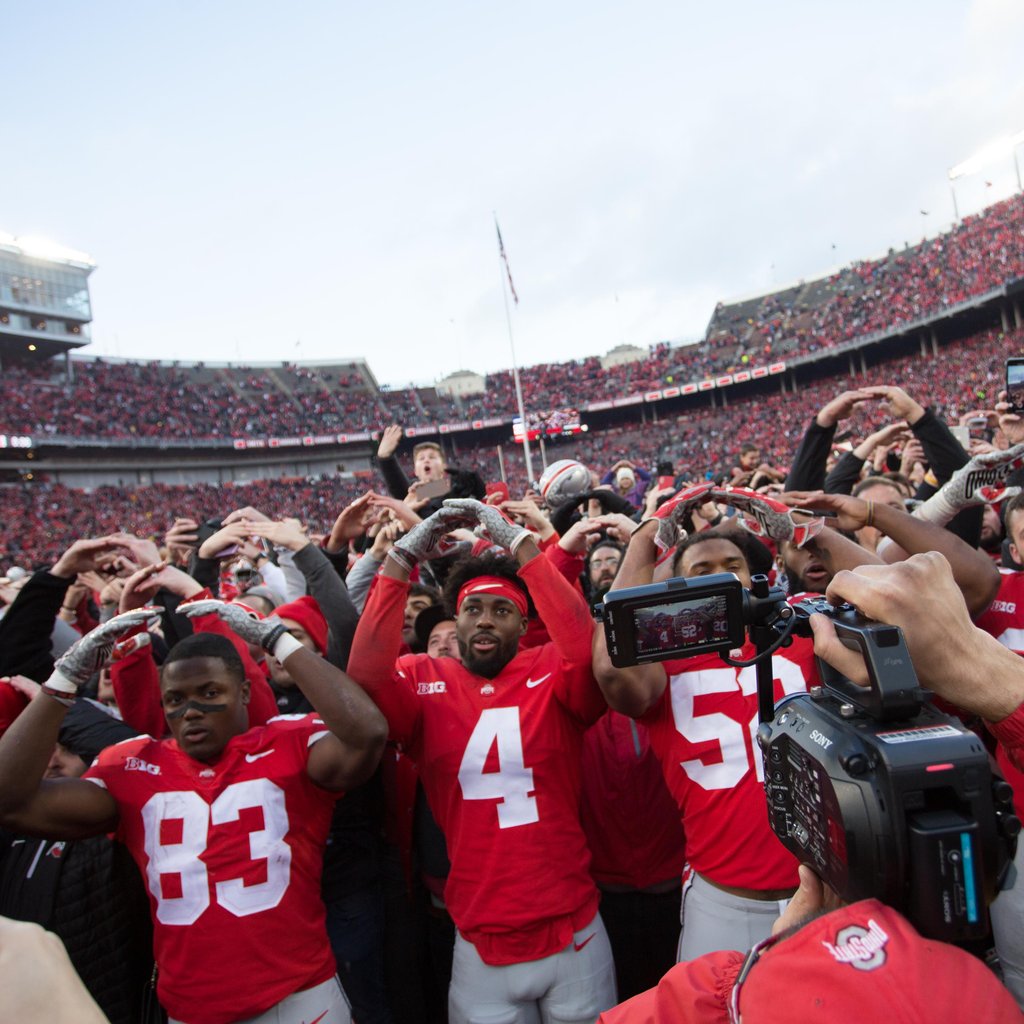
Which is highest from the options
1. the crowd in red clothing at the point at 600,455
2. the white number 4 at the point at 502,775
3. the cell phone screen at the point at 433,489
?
the crowd in red clothing at the point at 600,455

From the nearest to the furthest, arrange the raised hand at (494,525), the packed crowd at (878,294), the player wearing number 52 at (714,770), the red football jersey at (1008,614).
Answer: the player wearing number 52 at (714,770) → the raised hand at (494,525) → the red football jersey at (1008,614) → the packed crowd at (878,294)

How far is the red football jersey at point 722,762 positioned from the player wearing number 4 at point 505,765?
301mm

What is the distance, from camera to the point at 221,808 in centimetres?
227

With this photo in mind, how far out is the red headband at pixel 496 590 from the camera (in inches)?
107

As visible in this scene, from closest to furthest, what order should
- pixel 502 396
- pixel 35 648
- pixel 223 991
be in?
1. pixel 223 991
2. pixel 35 648
3. pixel 502 396

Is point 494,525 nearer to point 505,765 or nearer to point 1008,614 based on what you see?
point 505,765

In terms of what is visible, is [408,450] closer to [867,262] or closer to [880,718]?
[867,262]

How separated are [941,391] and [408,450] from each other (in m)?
28.0

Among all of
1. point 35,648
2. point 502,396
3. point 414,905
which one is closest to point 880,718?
point 414,905

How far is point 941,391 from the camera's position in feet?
97.6

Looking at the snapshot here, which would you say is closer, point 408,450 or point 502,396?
point 408,450

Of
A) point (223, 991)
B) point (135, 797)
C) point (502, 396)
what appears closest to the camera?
point (223, 991)

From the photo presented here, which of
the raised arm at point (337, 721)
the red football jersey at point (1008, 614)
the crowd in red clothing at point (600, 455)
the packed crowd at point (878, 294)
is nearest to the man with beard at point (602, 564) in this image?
the red football jersey at point (1008, 614)

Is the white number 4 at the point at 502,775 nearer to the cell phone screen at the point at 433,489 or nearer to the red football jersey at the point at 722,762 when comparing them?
the red football jersey at the point at 722,762
